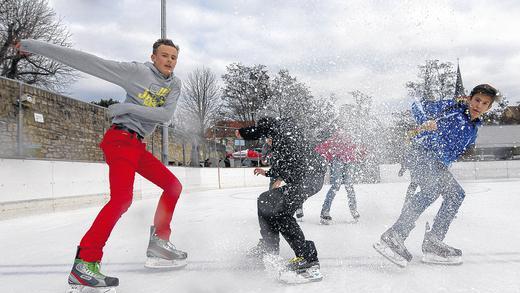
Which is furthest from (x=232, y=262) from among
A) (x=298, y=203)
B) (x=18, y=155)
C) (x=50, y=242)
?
(x=18, y=155)

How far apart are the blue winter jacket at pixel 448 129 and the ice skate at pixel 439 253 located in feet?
2.09

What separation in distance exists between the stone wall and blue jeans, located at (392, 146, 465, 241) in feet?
20.3

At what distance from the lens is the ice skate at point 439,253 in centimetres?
303

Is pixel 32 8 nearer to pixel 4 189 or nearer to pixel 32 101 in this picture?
pixel 32 101

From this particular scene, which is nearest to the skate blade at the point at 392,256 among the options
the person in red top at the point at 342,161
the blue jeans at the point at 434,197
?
the blue jeans at the point at 434,197

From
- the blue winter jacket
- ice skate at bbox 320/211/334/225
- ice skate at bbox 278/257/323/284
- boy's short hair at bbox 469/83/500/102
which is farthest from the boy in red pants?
ice skate at bbox 320/211/334/225

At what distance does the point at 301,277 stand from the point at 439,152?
1566 mm

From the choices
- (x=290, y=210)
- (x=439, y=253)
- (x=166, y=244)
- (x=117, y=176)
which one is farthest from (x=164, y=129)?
(x=439, y=253)

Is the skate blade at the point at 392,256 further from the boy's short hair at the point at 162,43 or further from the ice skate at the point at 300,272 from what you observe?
the boy's short hair at the point at 162,43

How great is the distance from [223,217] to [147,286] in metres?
3.66

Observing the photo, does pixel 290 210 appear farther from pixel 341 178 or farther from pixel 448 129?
pixel 341 178

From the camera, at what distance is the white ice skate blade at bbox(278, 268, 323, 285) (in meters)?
2.59

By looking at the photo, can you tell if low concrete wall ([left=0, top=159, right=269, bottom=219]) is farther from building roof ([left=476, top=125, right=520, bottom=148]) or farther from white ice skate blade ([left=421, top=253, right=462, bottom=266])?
building roof ([left=476, top=125, right=520, bottom=148])

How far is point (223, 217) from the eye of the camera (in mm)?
6199
